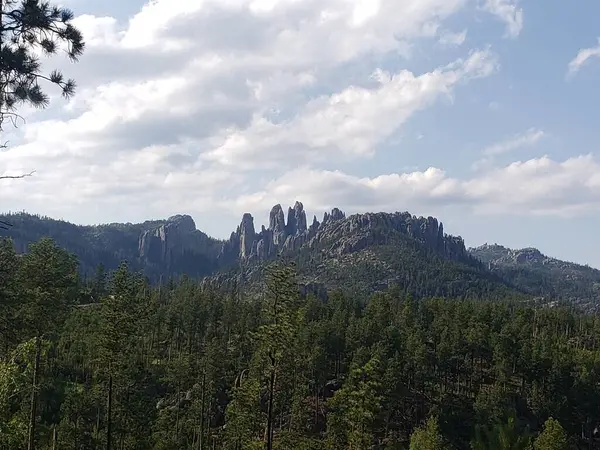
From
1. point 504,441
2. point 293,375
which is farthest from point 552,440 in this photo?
point 293,375

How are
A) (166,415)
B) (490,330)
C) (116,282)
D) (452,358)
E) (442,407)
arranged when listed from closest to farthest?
(116,282) → (166,415) → (442,407) → (452,358) → (490,330)

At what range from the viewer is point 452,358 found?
8244 cm

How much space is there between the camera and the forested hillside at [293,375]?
3112 centimetres

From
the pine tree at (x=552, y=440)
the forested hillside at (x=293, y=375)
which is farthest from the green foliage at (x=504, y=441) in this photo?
the pine tree at (x=552, y=440)

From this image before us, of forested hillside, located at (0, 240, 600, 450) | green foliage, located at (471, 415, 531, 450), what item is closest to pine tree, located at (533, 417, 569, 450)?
forested hillside, located at (0, 240, 600, 450)

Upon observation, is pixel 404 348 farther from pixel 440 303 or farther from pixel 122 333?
pixel 122 333

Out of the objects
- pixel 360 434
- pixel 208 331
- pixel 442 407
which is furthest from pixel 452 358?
pixel 360 434

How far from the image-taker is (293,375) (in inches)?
2628

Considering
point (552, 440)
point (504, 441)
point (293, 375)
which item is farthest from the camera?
point (293, 375)

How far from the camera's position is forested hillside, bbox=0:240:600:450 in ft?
102

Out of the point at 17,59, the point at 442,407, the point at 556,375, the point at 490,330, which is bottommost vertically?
the point at 442,407

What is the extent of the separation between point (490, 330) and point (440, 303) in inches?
754

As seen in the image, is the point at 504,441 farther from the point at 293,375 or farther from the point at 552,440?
the point at 293,375

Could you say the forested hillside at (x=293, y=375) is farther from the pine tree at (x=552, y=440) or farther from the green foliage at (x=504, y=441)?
the green foliage at (x=504, y=441)
